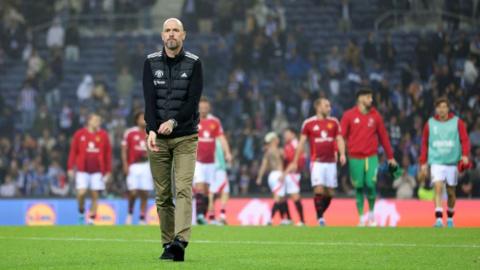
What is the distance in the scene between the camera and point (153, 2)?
34.1 meters

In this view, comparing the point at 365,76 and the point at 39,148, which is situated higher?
the point at 365,76

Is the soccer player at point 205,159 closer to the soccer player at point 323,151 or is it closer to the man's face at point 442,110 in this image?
the soccer player at point 323,151

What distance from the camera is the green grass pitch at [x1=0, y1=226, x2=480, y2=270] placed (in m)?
10.1

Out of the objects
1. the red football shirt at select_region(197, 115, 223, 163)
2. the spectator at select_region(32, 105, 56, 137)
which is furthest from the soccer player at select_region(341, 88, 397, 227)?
the spectator at select_region(32, 105, 56, 137)

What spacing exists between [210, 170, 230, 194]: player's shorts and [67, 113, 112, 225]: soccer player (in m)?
2.27

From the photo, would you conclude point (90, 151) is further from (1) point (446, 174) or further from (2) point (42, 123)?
(2) point (42, 123)

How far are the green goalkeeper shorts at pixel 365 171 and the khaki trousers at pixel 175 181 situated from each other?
8946 mm

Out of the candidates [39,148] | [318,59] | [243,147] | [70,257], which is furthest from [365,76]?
[70,257]

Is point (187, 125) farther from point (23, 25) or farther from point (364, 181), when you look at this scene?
point (23, 25)

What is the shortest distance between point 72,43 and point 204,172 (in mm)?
13970

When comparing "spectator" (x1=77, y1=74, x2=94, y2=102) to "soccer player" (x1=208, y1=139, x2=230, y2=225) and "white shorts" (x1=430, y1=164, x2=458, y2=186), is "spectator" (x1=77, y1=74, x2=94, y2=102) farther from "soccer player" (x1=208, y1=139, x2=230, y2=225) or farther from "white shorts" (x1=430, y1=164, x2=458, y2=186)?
"white shorts" (x1=430, y1=164, x2=458, y2=186)

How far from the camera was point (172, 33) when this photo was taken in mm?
10305

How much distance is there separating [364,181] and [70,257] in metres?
9.10

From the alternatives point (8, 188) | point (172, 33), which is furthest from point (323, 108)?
point (8, 188)
